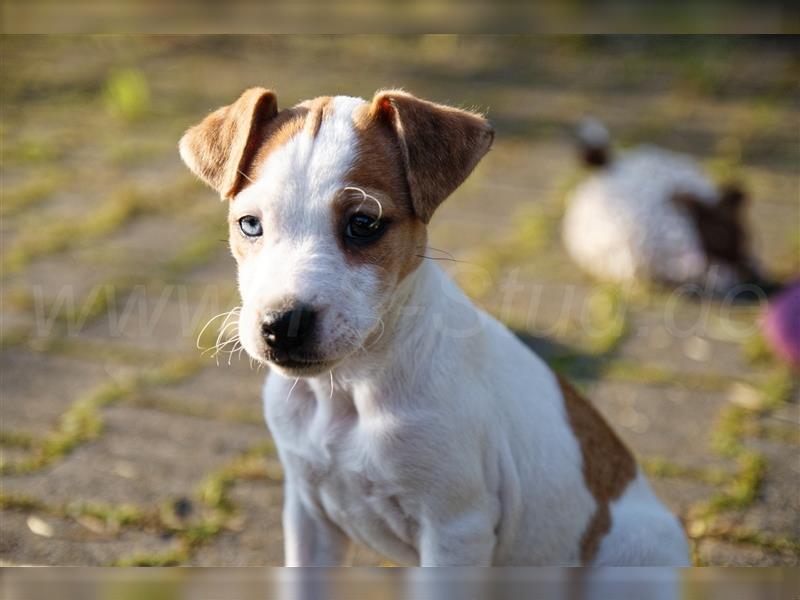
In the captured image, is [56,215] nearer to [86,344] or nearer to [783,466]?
[86,344]

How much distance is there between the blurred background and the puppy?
0.15 m

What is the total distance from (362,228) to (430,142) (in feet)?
0.96

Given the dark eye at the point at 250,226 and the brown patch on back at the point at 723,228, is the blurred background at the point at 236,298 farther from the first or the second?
the dark eye at the point at 250,226

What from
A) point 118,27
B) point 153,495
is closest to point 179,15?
point 118,27

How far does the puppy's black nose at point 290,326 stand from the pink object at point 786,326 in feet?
10.5

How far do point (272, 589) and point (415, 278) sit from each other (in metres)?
0.88

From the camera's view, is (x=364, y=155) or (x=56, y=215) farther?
(x=56, y=215)

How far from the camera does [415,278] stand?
109 inches

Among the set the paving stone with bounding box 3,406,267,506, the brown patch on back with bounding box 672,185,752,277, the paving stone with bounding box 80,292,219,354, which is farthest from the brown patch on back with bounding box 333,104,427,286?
the brown patch on back with bounding box 672,185,752,277

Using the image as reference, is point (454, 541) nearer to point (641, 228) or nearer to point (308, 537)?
point (308, 537)

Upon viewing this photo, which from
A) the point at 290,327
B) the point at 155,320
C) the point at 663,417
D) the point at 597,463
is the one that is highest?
the point at 290,327

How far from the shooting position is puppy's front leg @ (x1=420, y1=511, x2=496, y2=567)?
108 inches

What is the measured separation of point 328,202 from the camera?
8.11 feet

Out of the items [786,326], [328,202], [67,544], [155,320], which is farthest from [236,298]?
[328,202]
